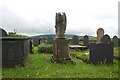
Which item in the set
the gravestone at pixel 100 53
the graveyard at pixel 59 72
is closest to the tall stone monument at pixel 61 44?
the gravestone at pixel 100 53

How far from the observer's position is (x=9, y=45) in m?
7.64

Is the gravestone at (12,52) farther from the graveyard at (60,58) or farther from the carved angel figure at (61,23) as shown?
the carved angel figure at (61,23)

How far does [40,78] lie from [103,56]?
A: 4679 millimetres

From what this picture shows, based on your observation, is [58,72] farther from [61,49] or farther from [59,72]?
[61,49]

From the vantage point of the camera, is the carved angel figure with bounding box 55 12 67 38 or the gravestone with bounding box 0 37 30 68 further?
the carved angel figure with bounding box 55 12 67 38

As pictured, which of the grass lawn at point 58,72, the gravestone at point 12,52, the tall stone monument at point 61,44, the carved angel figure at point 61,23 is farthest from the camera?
the carved angel figure at point 61,23

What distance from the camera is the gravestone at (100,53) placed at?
8.84m

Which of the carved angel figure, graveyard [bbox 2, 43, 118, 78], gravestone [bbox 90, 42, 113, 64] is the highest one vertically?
the carved angel figure

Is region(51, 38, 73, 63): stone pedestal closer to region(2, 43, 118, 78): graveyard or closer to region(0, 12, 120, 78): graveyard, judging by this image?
region(0, 12, 120, 78): graveyard

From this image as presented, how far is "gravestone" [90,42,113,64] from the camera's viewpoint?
884cm

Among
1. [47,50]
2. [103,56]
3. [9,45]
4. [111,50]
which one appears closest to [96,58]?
[103,56]

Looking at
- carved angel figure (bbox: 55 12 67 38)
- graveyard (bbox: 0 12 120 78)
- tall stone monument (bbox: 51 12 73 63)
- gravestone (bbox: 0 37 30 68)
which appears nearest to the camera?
graveyard (bbox: 0 12 120 78)

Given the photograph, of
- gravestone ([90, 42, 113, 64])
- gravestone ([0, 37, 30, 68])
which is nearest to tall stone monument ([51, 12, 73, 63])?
gravestone ([90, 42, 113, 64])

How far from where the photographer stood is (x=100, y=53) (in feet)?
29.1
